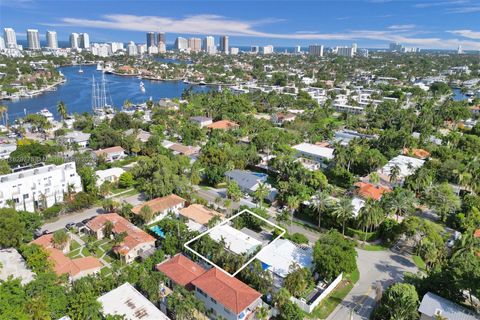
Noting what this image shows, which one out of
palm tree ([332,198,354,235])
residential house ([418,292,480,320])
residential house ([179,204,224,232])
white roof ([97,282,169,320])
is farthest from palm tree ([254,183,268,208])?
residential house ([418,292,480,320])

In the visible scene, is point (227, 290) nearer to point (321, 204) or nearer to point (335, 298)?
point (335, 298)

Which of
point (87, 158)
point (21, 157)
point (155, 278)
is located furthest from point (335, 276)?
point (21, 157)

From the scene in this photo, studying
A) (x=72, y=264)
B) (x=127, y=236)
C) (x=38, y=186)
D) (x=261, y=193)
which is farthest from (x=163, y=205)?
(x=38, y=186)

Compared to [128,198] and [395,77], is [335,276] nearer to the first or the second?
[128,198]

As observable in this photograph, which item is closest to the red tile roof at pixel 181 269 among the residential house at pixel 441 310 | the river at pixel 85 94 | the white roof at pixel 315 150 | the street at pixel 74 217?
the street at pixel 74 217

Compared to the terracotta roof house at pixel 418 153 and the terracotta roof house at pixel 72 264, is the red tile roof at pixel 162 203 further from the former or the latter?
the terracotta roof house at pixel 418 153

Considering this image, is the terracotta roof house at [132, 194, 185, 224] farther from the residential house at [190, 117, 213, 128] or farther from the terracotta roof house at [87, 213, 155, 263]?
the residential house at [190, 117, 213, 128]
